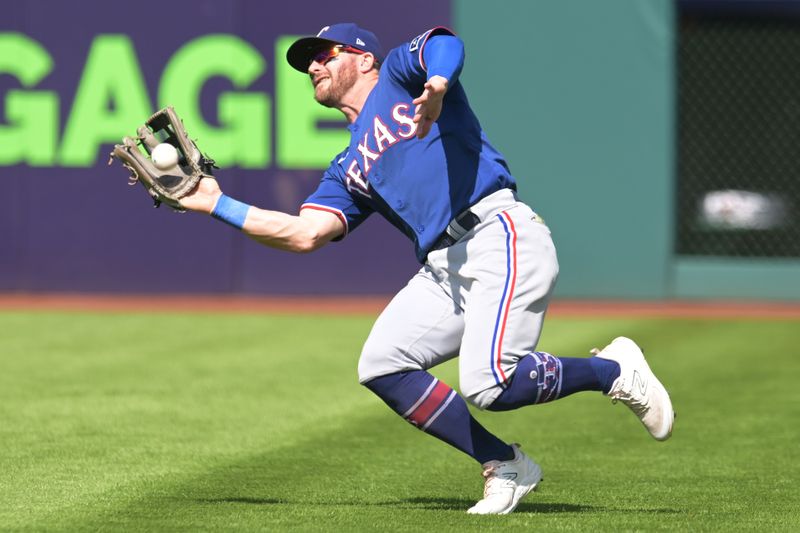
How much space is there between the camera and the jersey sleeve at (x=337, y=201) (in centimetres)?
554

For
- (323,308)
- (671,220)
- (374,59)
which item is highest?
(374,59)

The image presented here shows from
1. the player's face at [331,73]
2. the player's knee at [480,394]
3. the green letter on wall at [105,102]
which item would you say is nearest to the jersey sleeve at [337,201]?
the player's face at [331,73]

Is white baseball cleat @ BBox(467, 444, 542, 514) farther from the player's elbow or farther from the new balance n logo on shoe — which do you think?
the player's elbow

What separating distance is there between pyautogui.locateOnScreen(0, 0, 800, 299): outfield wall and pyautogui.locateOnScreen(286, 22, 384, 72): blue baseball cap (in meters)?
8.33

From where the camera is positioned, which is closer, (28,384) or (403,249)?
(28,384)

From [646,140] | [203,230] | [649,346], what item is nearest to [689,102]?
[646,140]

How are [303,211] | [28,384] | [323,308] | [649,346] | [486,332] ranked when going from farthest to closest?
1. [323,308]
2. [649,346]
3. [28,384]
4. [303,211]
5. [486,332]

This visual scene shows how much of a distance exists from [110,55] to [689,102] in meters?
5.66

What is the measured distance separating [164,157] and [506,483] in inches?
67.4

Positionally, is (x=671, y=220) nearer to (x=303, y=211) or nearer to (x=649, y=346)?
(x=649, y=346)

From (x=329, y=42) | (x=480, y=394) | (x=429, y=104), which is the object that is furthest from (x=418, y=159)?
(x=480, y=394)

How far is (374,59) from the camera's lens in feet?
18.5

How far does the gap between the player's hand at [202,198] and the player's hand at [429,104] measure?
0.81 m

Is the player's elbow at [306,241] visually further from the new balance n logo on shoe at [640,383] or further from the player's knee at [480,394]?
the new balance n logo on shoe at [640,383]
